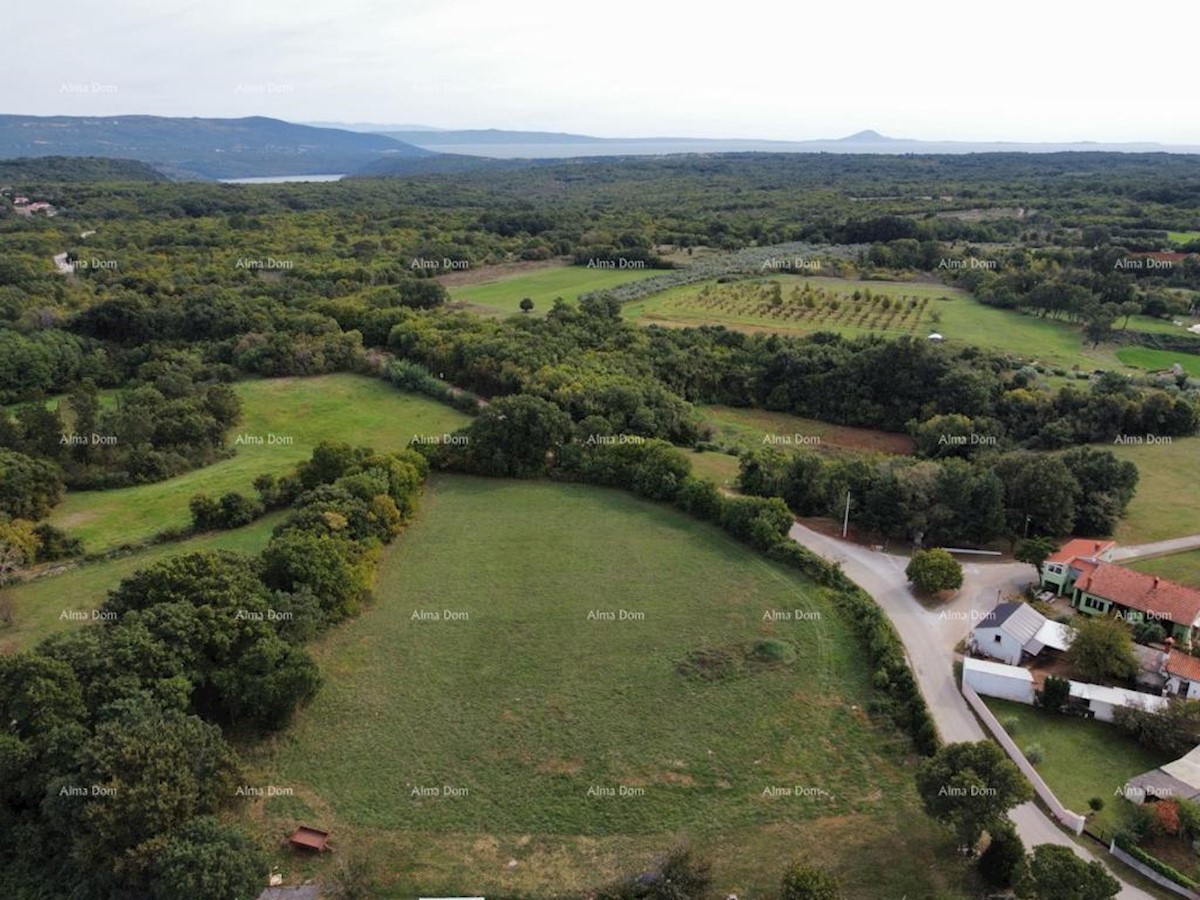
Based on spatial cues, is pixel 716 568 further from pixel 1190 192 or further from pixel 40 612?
pixel 1190 192

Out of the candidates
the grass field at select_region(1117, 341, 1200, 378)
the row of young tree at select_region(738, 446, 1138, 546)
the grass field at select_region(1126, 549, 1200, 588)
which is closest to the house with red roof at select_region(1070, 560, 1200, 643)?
the grass field at select_region(1126, 549, 1200, 588)

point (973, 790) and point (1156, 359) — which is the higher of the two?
point (1156, 359)

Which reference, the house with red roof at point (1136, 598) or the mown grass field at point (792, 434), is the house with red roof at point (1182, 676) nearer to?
the house with red roof at point (1136, 598)

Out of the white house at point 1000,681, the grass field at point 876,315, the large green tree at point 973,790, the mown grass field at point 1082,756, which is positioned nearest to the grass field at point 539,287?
the grass field at point 876,315

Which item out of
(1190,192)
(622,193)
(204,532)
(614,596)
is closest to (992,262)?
(1190,192)

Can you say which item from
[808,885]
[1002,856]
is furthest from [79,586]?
[1002,856]

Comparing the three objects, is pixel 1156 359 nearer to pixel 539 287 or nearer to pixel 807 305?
pixel 807 305

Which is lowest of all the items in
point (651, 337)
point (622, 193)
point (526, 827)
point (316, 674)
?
point (526, 827)

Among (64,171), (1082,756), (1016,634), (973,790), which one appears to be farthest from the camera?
(64,171)
